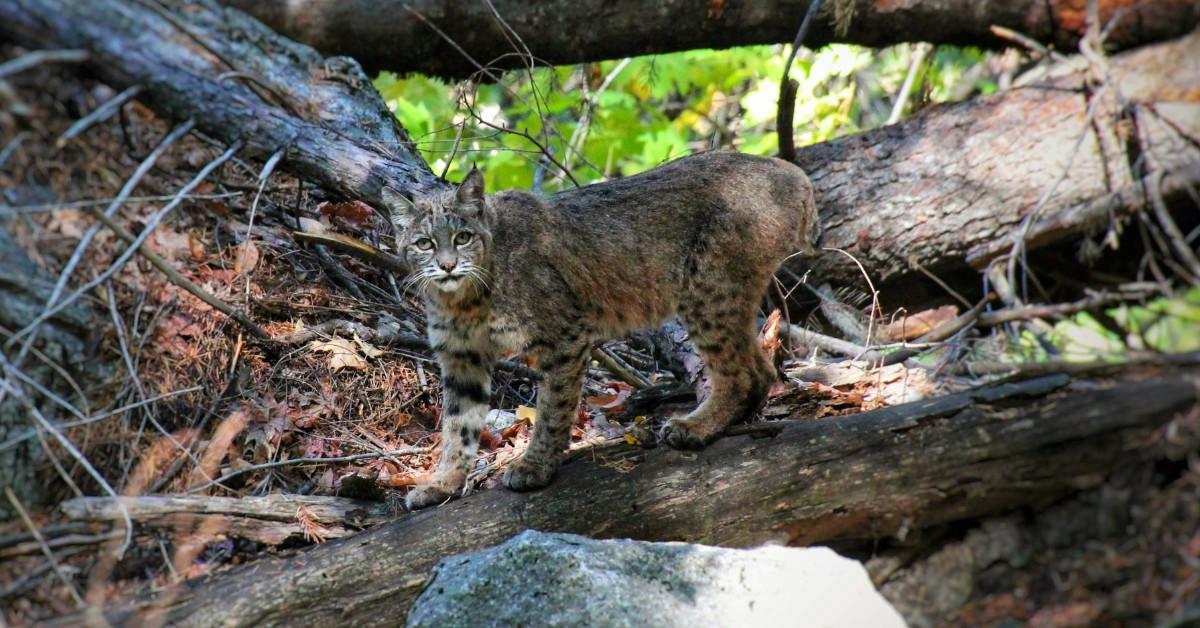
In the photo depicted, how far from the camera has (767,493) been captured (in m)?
4.30

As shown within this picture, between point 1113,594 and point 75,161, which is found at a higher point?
point 75,161

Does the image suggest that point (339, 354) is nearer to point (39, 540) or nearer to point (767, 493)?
point (39, 540)

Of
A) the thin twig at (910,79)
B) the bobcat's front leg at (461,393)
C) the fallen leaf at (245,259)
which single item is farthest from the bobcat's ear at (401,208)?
the thin twig at (910,79)

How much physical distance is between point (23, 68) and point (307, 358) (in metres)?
2.60

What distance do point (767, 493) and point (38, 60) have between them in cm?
331

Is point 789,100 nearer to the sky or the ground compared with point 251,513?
Answer: nearer to the sky

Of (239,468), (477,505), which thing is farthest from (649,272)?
(239,468)

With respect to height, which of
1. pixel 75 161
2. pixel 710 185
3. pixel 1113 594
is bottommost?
pixel 1113 594

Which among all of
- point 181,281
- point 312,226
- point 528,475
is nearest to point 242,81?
point 312,226

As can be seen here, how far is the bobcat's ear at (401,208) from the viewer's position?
16.8 feet

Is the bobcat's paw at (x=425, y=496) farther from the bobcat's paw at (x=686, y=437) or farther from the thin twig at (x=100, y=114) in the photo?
the thin twig at (x=100, y=114)

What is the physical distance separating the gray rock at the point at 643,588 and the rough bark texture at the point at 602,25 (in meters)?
4.18

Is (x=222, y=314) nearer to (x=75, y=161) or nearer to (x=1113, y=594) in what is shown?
(x=75, y=161)

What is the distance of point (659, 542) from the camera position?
4.12 metres
